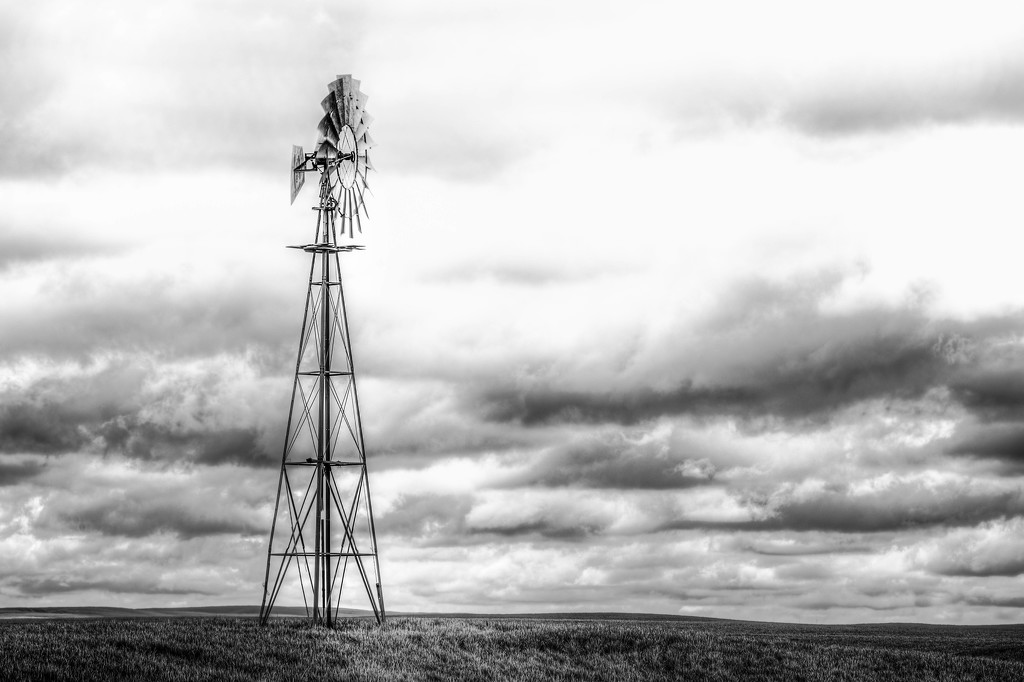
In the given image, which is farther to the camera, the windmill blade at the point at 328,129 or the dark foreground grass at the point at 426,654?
the windmill blade at the point at 328,129

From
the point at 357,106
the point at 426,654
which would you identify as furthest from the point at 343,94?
the point at 426,654

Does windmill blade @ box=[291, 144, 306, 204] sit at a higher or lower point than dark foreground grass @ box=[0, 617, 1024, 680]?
higher

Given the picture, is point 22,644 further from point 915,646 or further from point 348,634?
point 915,646

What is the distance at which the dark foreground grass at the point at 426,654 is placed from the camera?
150 feet

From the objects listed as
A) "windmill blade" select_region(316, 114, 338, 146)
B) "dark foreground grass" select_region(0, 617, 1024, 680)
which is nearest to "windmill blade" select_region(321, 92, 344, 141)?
"windmill blade" select_region(316, 114, 338, 146)

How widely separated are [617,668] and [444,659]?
8.92 metres

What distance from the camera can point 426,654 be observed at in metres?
53.5

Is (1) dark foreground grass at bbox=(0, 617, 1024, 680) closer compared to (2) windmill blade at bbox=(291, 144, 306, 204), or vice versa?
(1) dark foreground grass at bbox=(0, 617, 1024, 680)

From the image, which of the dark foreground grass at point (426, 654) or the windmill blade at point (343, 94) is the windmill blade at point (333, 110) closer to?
the windmill blade at point (343, 94)

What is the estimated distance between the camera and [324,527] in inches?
2184

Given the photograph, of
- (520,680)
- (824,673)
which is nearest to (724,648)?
(824,673)

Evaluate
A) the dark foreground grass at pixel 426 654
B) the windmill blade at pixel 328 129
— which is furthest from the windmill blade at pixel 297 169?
the dark foreground grass at pixel 426 654

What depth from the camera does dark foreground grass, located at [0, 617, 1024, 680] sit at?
4572cm

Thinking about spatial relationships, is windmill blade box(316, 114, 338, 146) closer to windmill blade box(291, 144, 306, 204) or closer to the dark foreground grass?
windmill blade box(291, 144, 306, 204)
